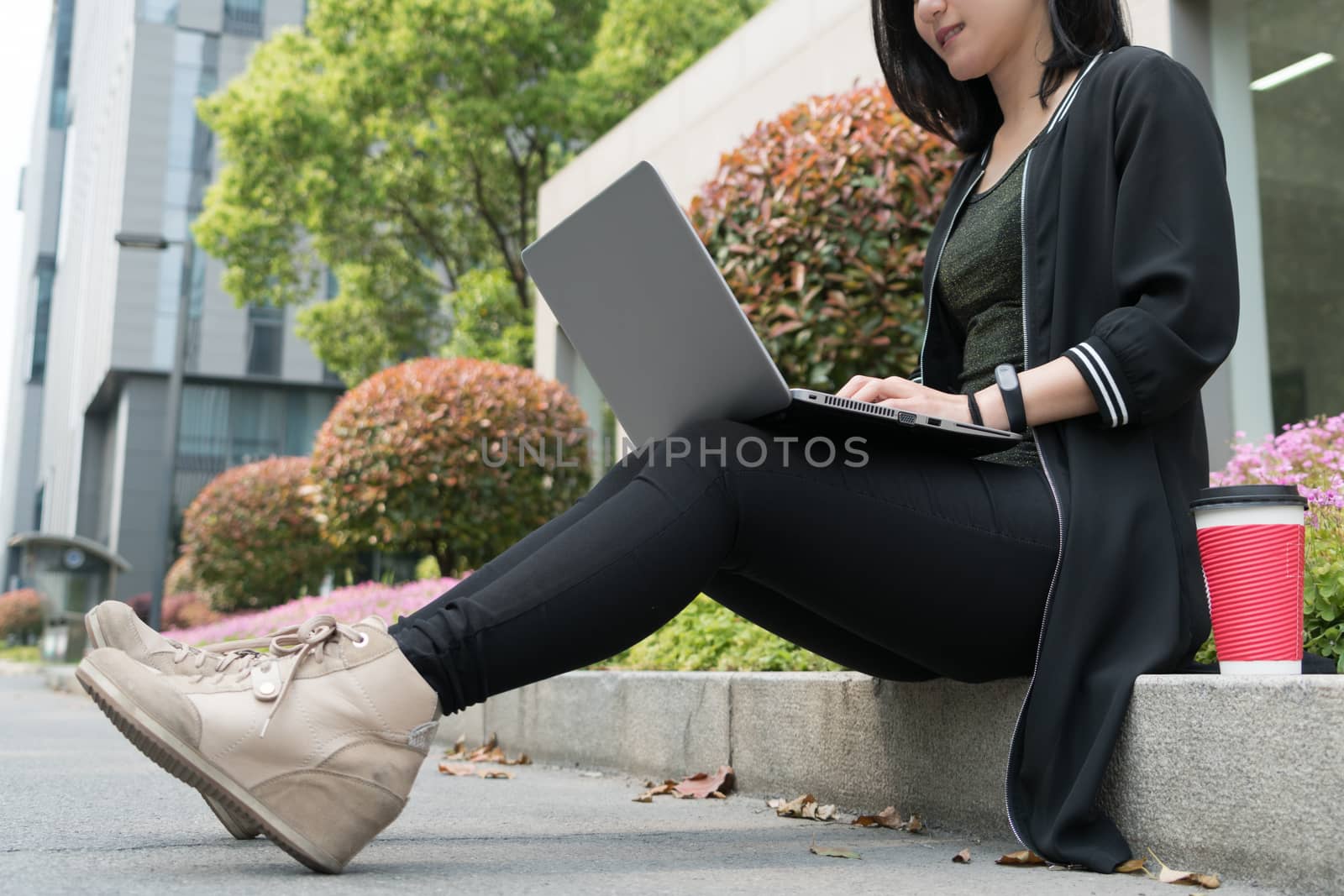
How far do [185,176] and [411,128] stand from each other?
19286 millimetres

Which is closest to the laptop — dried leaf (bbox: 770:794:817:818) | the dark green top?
the dark green top

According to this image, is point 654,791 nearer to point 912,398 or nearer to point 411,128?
point 912,398

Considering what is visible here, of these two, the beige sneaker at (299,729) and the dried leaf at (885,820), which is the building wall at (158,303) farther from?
the beige sneaker at (299,729)

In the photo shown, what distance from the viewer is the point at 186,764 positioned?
167cm

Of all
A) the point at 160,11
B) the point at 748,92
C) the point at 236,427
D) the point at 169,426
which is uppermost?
the point at 160,11

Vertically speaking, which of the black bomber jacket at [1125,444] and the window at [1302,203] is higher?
the window at [1302,203]

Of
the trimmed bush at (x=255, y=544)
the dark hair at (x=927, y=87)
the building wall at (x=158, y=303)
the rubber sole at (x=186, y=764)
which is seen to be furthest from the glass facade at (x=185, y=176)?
the rubber sole at (x=186, y=764)

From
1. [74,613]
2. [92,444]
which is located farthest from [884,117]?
[92,444]

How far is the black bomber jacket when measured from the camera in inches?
74.9

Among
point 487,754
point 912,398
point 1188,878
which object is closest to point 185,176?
point 487,754

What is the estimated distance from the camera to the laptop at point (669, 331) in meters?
1.85

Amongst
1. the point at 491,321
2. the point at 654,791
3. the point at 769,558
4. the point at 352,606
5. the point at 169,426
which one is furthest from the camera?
the point at 491,321

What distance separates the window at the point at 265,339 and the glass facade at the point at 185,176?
134 centimetres

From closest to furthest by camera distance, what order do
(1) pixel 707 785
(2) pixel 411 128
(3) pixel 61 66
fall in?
(1) pixel 707 785 < (2) pixel 411 128 < (3) pixel 61 66
